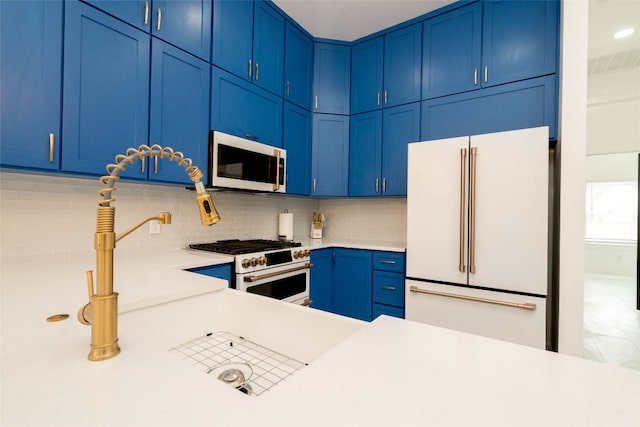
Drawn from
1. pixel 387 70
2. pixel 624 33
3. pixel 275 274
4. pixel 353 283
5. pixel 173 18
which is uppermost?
pixel 624 33

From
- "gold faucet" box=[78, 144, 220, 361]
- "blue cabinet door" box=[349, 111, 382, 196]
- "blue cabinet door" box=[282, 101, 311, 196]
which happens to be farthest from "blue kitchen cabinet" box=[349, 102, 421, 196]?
"gold faucet" box=[78, 144, 220, 361]

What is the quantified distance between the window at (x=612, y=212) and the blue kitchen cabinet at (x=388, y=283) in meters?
5.52

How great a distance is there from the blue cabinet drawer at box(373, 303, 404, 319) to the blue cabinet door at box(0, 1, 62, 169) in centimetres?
252

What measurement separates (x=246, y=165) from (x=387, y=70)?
6.00 feet

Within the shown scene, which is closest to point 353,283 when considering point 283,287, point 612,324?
point 283,287

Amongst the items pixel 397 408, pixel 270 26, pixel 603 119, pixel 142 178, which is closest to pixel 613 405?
pixel 397 408

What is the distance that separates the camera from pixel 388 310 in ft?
8.88

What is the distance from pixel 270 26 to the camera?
8.82ft

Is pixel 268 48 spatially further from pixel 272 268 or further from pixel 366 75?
pixel 272 268

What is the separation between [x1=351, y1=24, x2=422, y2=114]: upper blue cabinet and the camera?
115 inches

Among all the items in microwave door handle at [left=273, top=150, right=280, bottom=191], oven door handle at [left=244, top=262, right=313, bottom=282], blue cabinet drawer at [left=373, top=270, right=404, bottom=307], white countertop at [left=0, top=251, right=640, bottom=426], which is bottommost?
blue cabinet drawer at [left=373, top=270, right=404, bottom=307]

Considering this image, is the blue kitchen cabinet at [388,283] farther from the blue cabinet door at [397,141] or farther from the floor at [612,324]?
the floor at [612,324]

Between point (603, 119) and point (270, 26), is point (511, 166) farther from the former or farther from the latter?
point (603, 119)

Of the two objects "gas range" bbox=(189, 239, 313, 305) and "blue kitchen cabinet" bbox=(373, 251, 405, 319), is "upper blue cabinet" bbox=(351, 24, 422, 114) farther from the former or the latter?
"gas range" bbox=(189, 239, 313, 305)
